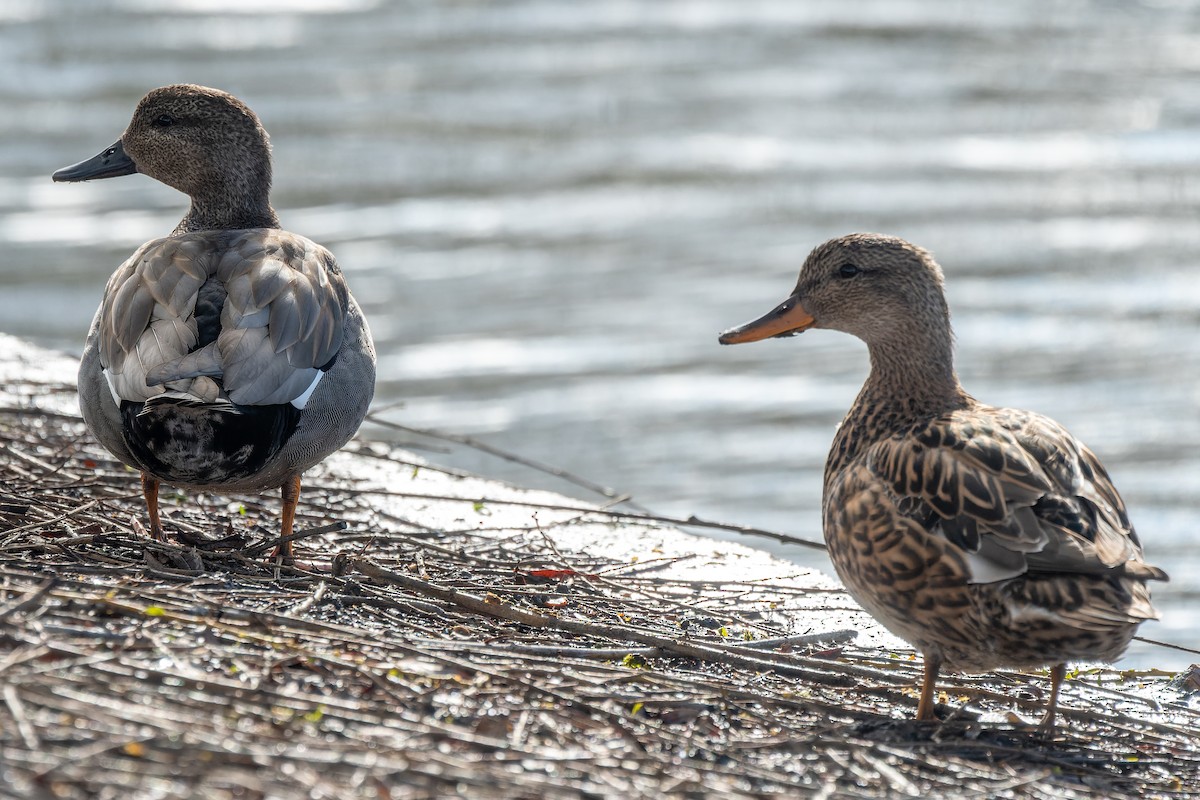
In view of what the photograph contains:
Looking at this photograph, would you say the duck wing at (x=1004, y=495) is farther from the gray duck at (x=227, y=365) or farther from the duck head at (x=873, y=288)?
the gray duck at (x=227, y=365)

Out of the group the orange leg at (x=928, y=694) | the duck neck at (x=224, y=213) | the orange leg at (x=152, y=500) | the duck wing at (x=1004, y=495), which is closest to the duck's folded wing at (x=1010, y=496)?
the duck wing at (x=1004, y=495)

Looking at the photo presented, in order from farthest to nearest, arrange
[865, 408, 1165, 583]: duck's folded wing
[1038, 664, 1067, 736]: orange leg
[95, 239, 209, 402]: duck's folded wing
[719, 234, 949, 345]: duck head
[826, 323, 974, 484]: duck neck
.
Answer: [719, 234, 949, 345]: duck head < [826, 323, 974, 484]: duck neck < [95, 239, 209, 402]: duck's folded wing < [1038, 664, 1067, 736]: orange leg < [865, 408, 1165, 583]: duck's folded wing

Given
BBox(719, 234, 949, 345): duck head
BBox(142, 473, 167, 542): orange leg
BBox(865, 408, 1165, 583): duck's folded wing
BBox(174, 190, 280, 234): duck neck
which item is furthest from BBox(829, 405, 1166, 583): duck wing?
BBox(174, 190, 280, 234): duck neck

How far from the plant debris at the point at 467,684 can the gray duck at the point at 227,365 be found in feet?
0.96

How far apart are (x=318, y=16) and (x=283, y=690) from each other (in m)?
13.4

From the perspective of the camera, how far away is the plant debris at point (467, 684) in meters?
3.37

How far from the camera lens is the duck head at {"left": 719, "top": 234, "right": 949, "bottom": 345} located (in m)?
4.98

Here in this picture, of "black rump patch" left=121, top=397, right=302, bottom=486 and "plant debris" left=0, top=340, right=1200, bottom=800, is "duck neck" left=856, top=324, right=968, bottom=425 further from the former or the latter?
"black rump patch" left=121, top=397, right=302, bottom=486

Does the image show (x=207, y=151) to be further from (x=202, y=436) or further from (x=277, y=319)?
(x=202, y=436)

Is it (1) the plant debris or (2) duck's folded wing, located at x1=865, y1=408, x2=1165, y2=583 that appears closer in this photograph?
(1) the plant debris

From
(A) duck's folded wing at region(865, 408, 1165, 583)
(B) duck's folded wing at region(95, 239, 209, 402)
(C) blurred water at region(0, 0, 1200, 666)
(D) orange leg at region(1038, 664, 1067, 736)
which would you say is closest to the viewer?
(A) duck's folded wing at region(865, 408, 1165, 583)

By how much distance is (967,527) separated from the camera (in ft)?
13.4

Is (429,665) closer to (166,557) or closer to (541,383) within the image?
(166,557)

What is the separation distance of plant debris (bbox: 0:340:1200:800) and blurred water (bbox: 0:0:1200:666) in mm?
1968
